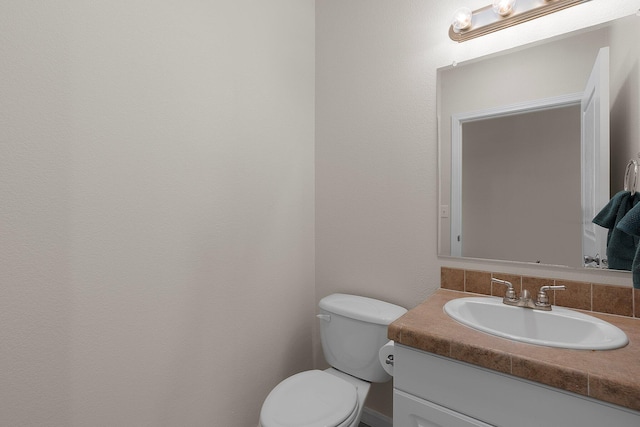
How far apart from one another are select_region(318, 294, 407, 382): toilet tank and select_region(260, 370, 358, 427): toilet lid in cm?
13

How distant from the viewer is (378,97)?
161 cm

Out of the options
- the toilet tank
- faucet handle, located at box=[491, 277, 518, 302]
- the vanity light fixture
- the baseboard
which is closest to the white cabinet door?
the toilet tank

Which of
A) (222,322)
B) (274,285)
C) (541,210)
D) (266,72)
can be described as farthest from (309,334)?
(266,72)

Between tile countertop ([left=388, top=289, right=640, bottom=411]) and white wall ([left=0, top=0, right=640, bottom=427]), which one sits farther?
white wall ([left=0, top=0, right=640, bottom=427])

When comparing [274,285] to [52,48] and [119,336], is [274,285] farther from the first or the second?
[52,48]

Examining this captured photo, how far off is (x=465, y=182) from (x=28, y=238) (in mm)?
1624

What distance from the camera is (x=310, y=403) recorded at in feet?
3.93

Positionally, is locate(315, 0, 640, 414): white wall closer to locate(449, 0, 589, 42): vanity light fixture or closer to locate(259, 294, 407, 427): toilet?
locate(449, 0, 589, 42): vanity light fixture

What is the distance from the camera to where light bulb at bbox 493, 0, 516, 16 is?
1.18m

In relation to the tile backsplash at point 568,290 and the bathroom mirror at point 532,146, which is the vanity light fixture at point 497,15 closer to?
the bathroom mirror at point 532,146

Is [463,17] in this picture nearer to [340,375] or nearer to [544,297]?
[544,297]

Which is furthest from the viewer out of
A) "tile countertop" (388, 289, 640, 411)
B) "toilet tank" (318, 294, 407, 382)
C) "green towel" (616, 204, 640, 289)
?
"toilet tank" (318, 294, 407, 382)

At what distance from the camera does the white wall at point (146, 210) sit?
0.89m

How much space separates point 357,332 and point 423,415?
0.53m
